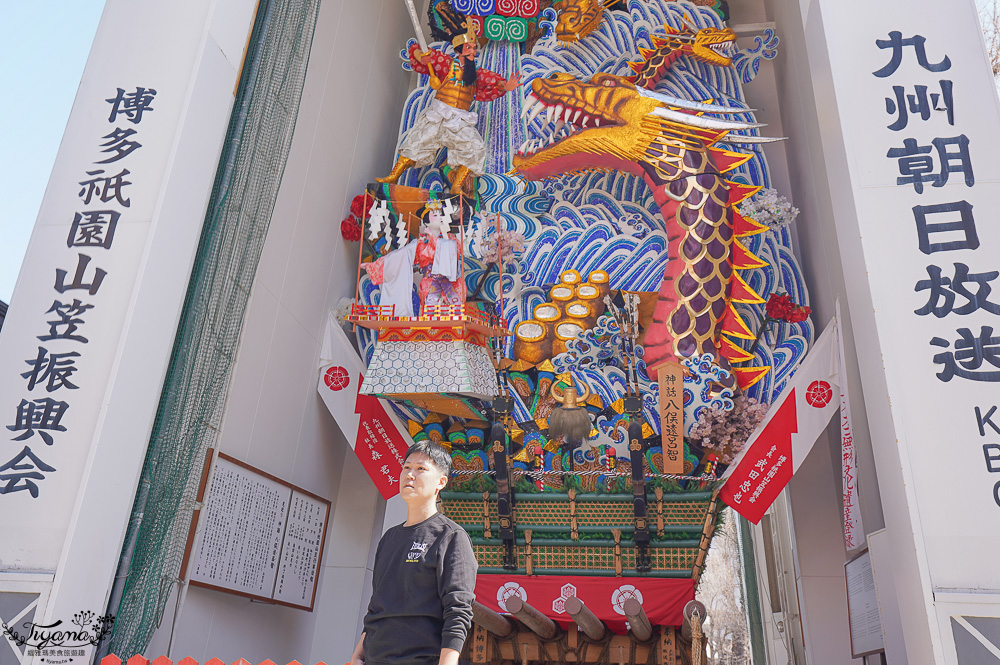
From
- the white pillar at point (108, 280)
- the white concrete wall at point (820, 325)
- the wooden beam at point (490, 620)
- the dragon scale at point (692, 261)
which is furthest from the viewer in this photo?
the dragon scale at point (692, 261)

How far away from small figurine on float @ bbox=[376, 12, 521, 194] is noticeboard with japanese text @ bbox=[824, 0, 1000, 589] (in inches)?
128

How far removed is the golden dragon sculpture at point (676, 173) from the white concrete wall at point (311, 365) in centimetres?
156

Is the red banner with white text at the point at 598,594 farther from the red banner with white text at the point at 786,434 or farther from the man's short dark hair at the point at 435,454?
the man's short dark hair at the point at 435,454

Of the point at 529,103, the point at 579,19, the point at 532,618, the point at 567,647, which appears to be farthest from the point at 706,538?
the point at 579,19

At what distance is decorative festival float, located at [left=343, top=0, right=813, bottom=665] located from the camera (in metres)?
5.18

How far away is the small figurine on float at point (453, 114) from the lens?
626 centimetres

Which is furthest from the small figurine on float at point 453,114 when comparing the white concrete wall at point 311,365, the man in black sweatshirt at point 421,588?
the man in black sweatshirt at point 421,588

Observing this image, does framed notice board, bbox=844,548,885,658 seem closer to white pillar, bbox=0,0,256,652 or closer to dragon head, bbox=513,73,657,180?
dragon head, bbox=513,73,657,180

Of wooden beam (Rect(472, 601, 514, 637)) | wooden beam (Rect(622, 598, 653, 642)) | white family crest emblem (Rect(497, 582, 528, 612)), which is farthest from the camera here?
white family crest emblem (Rect(497, 582, 528, 612))

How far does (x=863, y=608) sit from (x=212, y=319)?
4.02 m

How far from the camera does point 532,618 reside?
4645mm

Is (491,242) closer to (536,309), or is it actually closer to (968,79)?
(536,309)

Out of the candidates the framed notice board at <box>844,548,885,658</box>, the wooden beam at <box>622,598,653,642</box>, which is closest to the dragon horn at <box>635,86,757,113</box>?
the framed notice board at <box>844,548,885,658</box>

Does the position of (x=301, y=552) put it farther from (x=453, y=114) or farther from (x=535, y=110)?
(x=535, y=110)
